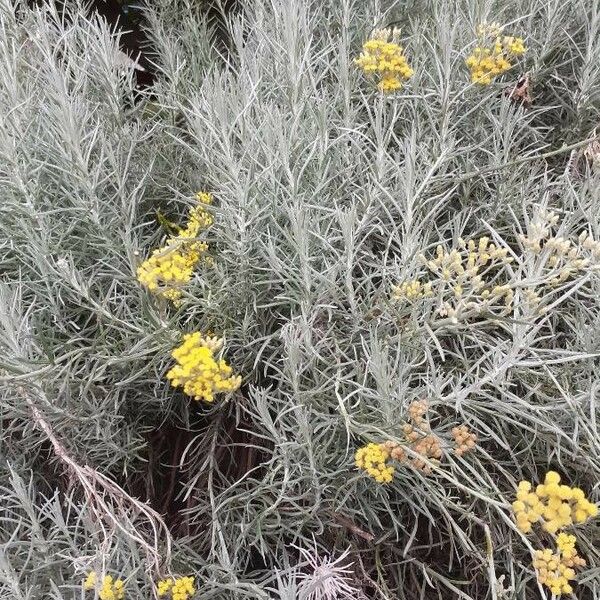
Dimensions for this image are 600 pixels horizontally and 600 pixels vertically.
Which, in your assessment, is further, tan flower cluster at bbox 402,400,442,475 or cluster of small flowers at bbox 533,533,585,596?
tan flower cluster at bbox 402,400,442,475

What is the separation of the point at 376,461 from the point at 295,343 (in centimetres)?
26

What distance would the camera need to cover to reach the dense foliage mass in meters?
1.13

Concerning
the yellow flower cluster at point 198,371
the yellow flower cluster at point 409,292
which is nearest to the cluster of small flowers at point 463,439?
the yellow flower cluster at point 409,292

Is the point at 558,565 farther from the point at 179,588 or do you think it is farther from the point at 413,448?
the point at 179,588

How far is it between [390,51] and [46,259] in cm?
85

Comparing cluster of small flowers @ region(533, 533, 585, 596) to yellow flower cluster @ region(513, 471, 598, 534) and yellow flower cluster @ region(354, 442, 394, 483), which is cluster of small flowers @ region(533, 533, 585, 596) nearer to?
yellow flower cluster @ region(513, 471, 598, 534)

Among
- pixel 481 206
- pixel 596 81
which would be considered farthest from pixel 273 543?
pixel 596 81

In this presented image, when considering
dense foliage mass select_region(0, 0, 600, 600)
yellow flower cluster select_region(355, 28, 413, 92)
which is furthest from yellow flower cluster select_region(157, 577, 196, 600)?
yellow flower cluster select_region(355, 28, 413, 92)

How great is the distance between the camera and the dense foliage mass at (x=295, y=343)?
3.71 feet

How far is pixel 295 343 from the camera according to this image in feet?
3.76

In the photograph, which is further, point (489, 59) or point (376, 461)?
point (489, 59)

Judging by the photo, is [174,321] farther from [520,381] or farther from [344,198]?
[520,381]

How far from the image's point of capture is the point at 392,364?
132 centimetres

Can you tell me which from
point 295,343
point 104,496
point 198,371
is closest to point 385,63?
point 295,343
